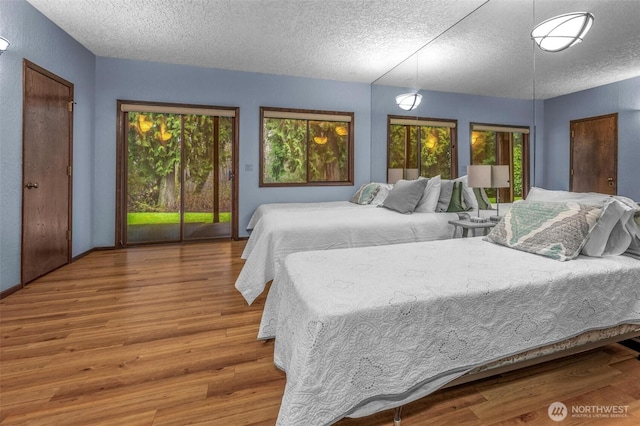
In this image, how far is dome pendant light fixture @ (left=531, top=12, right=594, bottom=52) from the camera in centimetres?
229

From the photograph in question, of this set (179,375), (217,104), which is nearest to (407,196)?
(179,375)

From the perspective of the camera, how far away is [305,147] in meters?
5.51

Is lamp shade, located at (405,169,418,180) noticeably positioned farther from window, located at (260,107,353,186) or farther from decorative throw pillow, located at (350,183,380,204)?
window, located at (260,107,353,186)

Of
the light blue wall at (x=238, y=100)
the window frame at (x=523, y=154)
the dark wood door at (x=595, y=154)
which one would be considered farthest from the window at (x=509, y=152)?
the light blue wall at (x=238, y=100)

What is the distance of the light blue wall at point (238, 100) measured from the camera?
14.9 ft

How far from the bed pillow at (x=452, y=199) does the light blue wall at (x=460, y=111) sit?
6.4 inches

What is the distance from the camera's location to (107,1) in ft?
10.1

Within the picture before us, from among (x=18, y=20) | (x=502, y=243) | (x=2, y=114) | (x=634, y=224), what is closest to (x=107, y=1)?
(x=18, y=20)

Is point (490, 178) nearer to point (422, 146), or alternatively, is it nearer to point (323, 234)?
point (422, 146)

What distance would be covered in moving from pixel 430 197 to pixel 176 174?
3.80m

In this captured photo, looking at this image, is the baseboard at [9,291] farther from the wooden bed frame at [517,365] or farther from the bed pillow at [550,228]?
the bed pillow at [550,228]

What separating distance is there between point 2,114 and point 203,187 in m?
2.65

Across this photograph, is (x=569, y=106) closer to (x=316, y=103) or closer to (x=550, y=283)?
(x=550, y=283)

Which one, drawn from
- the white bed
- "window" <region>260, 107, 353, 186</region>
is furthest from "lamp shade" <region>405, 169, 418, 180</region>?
"window" <region>260, 107, 353, 186</region>
